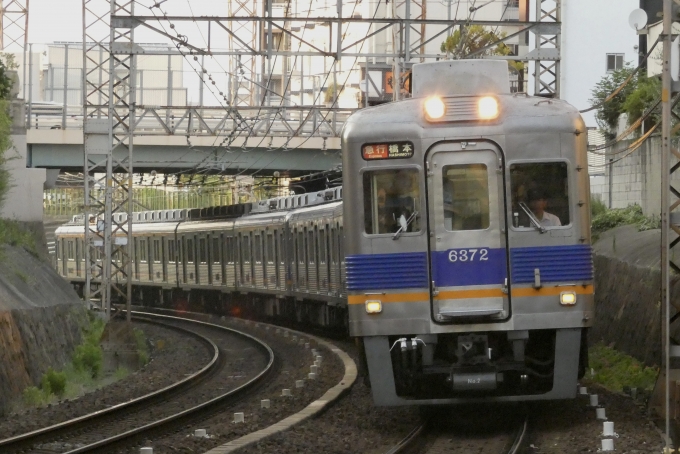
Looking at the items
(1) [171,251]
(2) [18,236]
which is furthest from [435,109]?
(1) [171,251]

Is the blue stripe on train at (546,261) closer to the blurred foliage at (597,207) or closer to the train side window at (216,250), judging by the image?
the blurred foliage at (597,207)

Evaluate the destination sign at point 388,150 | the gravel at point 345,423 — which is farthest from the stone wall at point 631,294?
the destination sign at point 388,150

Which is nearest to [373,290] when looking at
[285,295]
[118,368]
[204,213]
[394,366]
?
[394,366]

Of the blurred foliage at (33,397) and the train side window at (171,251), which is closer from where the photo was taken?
the blurred foliage at (33,397)

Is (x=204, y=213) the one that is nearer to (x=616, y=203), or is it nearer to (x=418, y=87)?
(x=616, y=203)

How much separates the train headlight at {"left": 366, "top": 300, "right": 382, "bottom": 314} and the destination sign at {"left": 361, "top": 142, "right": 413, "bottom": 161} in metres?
1.23

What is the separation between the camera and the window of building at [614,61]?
37.9 meters

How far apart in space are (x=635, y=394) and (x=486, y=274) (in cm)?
327

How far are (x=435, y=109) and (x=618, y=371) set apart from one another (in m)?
5.71

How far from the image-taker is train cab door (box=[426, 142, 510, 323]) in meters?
10.6

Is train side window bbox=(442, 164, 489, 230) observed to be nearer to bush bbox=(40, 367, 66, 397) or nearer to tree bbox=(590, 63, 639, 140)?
bush bbox=(40, 367, 66, 397)

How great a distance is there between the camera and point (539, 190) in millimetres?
10711

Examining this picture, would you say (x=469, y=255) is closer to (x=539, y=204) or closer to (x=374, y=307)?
(x=539, y=204)

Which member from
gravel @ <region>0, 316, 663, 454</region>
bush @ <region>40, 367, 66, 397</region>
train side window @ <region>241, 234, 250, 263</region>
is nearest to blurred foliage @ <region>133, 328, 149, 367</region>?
gravel @ <region>0, 316, 663, 454</region>
